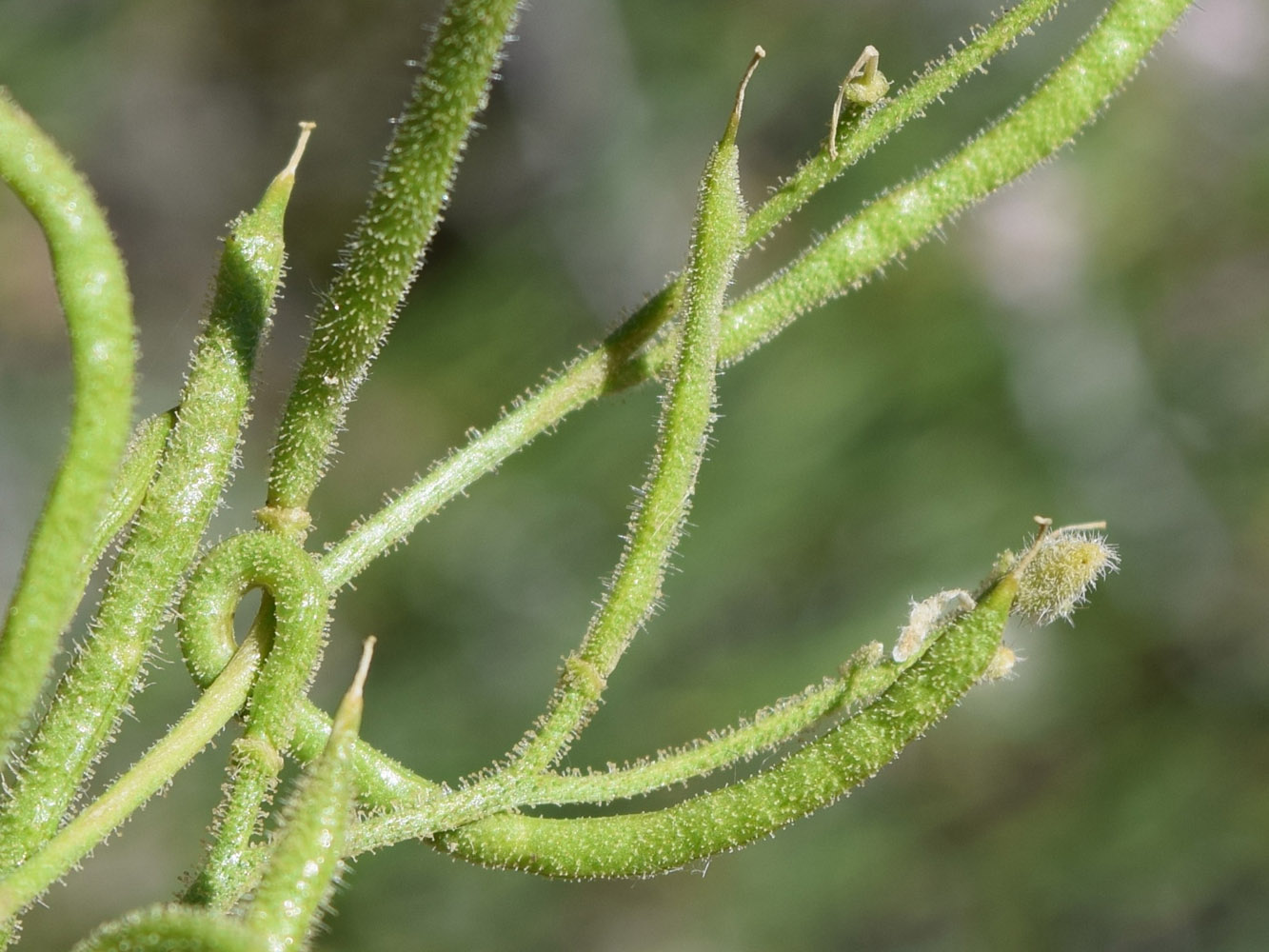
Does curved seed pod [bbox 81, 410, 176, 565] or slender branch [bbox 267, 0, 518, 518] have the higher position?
slender branch [bbox 267, 0, 518, 518]

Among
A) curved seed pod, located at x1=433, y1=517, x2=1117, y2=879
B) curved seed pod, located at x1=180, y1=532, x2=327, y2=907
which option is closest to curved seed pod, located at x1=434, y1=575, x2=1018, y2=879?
curved seed pod, located at x1=433, y1=517, x2=1117, y2=879

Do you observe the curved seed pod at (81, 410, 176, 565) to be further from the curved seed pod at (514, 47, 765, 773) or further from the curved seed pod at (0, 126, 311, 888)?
the curved seed pod at (514, 47, 765, 773)

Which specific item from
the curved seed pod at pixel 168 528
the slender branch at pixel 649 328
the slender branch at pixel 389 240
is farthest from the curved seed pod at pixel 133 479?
the slender branch at pixel 649 328

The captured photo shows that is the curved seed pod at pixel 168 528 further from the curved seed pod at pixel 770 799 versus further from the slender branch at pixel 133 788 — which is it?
the curved seed pod at pixel 770 799

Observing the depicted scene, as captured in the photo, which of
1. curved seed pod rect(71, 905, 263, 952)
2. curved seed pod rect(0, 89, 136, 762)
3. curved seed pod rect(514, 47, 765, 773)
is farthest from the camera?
curved seed pod rect(514, 47, 765, 773)

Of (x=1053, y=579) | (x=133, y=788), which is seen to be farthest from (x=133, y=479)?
(x=1053, y=579)
